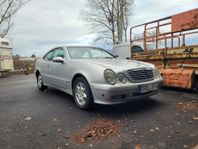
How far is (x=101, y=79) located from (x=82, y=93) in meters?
0.74

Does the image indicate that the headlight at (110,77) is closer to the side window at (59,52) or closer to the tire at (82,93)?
the tire at (82,93)

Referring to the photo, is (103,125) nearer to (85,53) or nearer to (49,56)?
(85,53)

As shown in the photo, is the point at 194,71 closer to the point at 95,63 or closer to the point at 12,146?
the point at 95,63

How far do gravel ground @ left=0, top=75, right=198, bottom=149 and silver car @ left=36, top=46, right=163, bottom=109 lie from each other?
38 centimetres

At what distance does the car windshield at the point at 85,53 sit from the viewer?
536 cm

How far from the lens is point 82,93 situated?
4.57 m

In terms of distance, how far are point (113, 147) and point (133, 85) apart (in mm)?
1520

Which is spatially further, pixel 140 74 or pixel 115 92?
pixel 140 74

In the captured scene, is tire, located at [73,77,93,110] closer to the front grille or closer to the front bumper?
the front bumper

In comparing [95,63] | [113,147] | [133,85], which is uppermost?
[95,63]

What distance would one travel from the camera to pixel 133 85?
407 centimetres

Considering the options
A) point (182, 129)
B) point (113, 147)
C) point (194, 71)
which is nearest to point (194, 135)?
point (182, 129)

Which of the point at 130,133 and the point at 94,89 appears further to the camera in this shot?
the point at 94,89

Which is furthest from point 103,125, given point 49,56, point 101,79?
point 49,56
